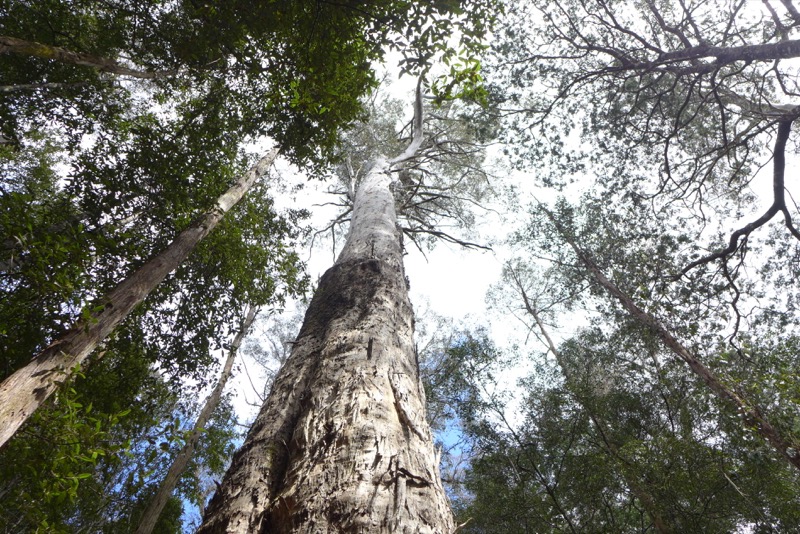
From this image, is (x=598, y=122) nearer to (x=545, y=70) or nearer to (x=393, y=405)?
(x=545, y=70)

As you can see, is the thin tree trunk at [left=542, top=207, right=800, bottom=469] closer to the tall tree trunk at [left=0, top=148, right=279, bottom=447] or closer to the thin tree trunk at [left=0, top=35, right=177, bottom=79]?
the tall tree trunk at [left=0, top=148, right=279, bottom=447]

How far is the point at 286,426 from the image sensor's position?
5.82 feet

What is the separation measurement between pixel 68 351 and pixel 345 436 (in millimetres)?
1743

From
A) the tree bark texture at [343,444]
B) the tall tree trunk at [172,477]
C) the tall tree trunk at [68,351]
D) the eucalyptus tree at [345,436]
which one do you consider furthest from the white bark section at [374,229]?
the tall tree trunk at [172,477]

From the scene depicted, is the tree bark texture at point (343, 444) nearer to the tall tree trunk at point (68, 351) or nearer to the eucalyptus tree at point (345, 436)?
the eucalyptus tree at point (345, 436)

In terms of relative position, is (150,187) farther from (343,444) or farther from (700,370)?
(700,370)

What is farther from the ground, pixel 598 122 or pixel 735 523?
pixel 598 122

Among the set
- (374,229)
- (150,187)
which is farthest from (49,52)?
(374,229)

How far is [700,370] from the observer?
6461 mm

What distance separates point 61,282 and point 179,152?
2.03m

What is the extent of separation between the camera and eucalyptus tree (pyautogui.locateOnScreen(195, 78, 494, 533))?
1187 mm

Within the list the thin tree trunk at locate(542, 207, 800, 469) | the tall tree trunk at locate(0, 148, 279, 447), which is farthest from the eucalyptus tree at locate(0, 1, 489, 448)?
the thin tree trunk at locate(542, 207, 800, 469)

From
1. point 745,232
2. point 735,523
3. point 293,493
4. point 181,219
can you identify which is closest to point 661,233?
point 745,232

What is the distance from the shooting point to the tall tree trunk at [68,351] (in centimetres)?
187
